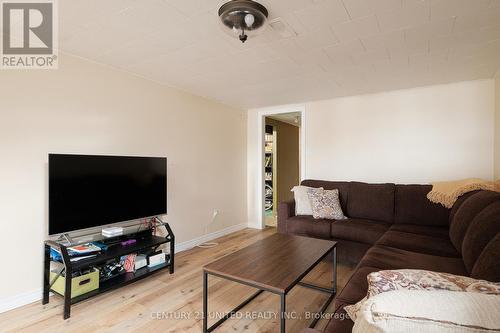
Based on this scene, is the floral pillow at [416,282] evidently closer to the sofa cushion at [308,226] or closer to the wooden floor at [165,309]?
the wooden floor at [165,309]

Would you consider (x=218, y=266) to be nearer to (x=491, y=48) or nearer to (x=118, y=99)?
(x=118, y=99)

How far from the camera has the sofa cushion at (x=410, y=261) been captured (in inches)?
66.1

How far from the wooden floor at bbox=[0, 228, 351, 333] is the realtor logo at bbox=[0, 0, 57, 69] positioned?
Result: 6.61 ft

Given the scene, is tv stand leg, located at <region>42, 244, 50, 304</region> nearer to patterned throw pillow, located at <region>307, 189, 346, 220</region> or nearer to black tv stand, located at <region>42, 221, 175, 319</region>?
black tv stand, located at <region>42, 221, 175, 319</region>

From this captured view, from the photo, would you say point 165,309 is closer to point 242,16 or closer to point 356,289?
point 356,289

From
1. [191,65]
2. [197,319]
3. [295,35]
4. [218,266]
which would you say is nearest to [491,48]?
[295,35]

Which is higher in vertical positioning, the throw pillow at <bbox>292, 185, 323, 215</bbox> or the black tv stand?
the throw pillow at <bbox>292, 185, 323, 215</bbox>

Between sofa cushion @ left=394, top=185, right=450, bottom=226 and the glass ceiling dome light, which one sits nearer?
the glass ceiling dome light

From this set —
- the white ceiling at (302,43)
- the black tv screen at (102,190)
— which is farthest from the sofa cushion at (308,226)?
the white ceiling at (302,43)

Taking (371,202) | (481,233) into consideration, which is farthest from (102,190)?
(371,202)

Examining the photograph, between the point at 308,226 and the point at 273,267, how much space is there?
1.43m

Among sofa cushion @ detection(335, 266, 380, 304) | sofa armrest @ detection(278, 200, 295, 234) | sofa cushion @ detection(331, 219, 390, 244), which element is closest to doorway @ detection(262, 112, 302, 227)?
sofa armrest @ detection(278, 200, 295, 234)

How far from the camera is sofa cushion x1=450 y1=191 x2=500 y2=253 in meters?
1.85

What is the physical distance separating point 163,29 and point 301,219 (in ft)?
8.00
